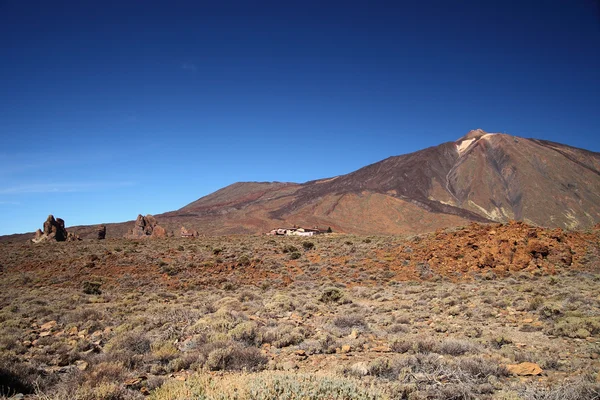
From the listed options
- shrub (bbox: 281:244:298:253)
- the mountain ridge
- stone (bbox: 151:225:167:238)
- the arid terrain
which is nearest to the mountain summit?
the mountain ridge

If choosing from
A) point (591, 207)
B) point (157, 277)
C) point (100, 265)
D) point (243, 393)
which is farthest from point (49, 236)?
point (591, 207)

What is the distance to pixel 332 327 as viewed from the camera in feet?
28.3

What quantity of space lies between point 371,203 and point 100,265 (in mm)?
85445

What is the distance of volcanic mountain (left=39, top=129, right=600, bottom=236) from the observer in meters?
88.8

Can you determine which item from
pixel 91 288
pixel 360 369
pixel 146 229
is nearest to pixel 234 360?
pixel 360 369

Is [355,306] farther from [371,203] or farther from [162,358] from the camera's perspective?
[371,203]

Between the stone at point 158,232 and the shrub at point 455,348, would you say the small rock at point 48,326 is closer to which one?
the shrub at point 455,348

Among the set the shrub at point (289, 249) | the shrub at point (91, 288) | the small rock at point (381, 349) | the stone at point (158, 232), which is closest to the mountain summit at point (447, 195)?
the stone at point (158, 232)

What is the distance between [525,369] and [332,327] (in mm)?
4337

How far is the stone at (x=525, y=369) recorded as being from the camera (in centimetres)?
526

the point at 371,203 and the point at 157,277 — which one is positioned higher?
the point at 371,203

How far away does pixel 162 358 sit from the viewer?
6.23m

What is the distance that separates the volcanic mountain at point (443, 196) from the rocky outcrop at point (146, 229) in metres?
35.3

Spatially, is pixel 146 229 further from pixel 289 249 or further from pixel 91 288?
pixel 91 288
